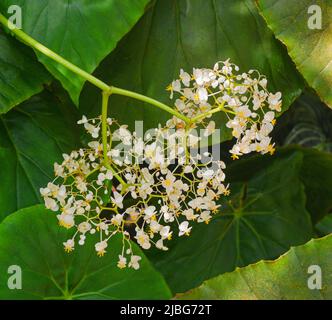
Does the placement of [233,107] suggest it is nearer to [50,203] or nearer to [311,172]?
[50,203]

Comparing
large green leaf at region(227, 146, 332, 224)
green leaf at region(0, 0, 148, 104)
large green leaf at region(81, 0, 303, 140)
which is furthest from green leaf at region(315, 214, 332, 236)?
green leaf at region(0, 0, 148, 104)

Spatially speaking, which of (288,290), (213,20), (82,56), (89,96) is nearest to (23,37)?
(82,56)

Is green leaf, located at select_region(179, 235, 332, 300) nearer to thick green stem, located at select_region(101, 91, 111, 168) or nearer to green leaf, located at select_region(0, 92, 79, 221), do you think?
thick green stem, located at select_region(101, 91, 111, 168)

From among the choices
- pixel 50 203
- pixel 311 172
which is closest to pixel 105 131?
pixel 50 203

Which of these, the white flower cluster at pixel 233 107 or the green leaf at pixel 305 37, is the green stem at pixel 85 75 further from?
the green leaf at pixel 305 37

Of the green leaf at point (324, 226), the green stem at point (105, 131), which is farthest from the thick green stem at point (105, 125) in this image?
the green leaf at point (324, 226)
